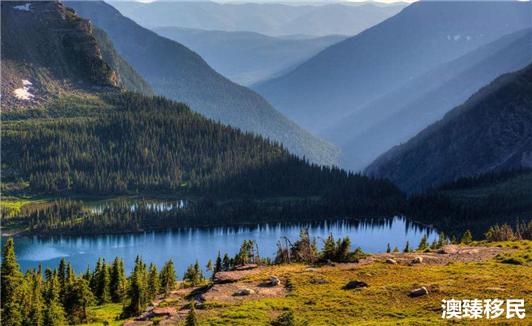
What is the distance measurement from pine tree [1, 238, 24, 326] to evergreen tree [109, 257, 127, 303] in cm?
2913

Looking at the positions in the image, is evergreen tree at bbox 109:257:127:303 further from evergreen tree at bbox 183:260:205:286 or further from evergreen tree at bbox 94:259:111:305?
evergreen tree at bbox 183:260:205:286

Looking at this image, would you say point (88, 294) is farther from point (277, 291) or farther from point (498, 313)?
point (498, 313)

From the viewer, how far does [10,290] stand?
461 feet

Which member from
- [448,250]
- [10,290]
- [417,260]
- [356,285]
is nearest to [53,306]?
[10,290]

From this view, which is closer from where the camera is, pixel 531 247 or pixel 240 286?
pixel 240 286

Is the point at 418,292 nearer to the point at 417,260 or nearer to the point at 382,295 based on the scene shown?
the point at 382,295

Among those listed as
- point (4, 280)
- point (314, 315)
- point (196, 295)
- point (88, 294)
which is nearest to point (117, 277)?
point (88, 294)

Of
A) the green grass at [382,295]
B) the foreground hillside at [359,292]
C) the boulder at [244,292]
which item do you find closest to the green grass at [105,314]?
the foreground hillside at [359,292]

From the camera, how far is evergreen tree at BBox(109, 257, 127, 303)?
567ft

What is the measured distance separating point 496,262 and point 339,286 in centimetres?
3098

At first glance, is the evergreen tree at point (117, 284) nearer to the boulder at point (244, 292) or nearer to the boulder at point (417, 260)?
the boulder at point (244, 292)

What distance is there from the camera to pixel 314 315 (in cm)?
11069

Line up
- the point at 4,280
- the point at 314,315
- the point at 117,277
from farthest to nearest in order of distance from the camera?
the point at 117,277
the point at 4,280
the point at 314,315

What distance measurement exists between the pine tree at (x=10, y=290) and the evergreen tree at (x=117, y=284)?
29128 millimetres
